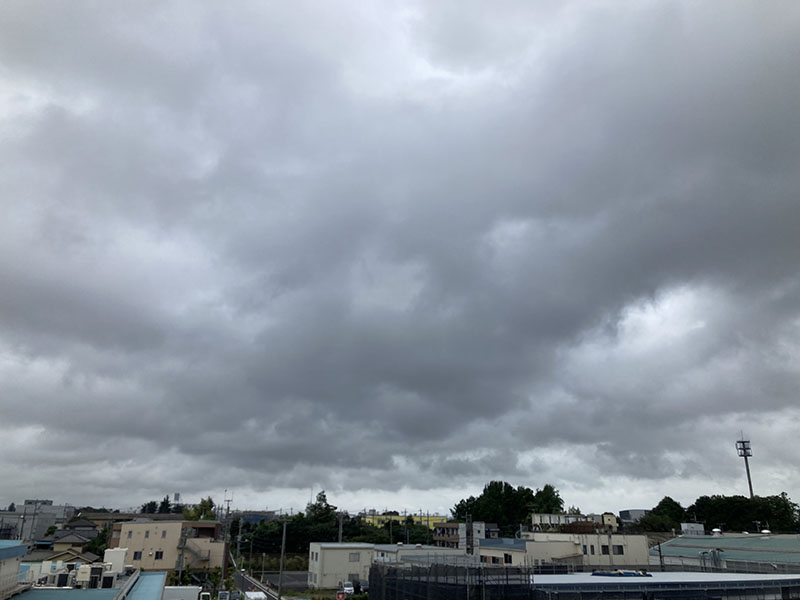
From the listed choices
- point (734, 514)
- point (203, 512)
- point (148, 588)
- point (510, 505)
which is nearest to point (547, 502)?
point (510, 505)

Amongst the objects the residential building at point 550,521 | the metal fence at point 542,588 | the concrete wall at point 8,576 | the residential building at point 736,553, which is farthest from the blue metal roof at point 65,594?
the residential building at point 550,521

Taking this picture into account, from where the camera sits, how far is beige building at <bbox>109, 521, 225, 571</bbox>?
7275cm

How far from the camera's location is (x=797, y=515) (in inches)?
4491

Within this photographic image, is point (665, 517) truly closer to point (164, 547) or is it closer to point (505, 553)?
point (505, 553)

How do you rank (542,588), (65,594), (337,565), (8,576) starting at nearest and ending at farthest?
(8,576)
(65,594)
(542,588)
(337,565)

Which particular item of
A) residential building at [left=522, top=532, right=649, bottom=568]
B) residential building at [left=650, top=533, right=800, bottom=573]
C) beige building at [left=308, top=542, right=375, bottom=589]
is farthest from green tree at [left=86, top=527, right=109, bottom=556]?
residential building at [left=650, top=533, right=800, bottom=573]

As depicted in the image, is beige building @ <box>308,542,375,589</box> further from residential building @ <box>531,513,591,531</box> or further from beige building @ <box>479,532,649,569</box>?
residential building @ <box>531,513,591,531</box>

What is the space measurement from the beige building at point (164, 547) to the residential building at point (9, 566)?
50.1 meters

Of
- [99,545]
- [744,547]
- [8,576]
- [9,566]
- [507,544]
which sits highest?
[9,566]

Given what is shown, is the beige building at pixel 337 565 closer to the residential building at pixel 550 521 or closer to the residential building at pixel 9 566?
the residential building at pixel 550 521

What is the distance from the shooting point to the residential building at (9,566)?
77.2 feet

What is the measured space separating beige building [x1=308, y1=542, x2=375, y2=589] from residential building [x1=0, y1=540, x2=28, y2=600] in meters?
51.2

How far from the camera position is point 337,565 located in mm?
73250

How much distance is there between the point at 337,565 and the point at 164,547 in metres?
21.9
